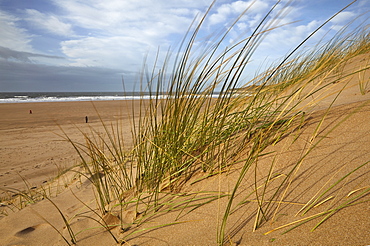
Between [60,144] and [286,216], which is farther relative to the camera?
[60,144]

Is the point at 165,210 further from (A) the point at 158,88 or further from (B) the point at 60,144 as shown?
(B) the point at 60,144

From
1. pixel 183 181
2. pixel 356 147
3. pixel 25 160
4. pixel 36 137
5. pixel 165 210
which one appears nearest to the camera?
pixel 356 147

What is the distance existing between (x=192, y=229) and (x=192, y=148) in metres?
0.69

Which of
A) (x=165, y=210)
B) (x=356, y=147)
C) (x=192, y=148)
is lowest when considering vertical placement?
(x=165, y=210)

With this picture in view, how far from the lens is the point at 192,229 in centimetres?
117

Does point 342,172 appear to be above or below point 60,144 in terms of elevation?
above

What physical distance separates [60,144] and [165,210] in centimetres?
508

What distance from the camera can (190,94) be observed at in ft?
5.62

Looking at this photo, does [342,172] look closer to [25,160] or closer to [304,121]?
[304,121]

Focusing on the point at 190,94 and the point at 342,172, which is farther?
the point at 190,94

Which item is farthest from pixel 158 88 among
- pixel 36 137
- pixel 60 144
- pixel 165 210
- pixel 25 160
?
pixel 36 137

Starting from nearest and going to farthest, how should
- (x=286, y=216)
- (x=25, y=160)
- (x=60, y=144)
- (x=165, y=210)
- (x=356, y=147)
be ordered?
1. (x=286, y=216)
2. (x=356, y=147)
3. (x=165, y=210)
4. (x=25, y=160)
5. (x=60, y=144)

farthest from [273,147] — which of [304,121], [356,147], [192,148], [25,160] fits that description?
[25,160]

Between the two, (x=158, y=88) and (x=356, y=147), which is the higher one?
(x=158, y=88)
